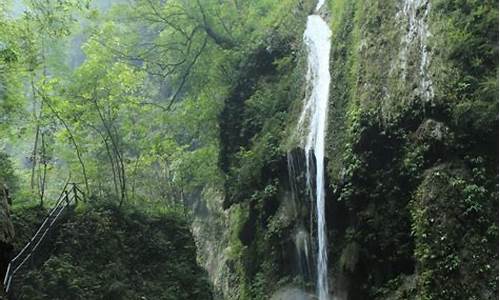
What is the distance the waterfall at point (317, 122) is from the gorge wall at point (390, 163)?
219 mm

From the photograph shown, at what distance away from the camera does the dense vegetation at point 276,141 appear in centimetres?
894

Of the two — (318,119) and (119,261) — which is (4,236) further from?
(318,119)

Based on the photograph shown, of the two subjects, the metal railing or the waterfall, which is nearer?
the metal railing

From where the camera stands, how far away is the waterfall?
1124 cm

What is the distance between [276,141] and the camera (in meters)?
13.4

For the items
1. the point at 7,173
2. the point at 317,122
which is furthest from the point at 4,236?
the point at 317,122

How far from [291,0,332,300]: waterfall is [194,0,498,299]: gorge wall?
22cm

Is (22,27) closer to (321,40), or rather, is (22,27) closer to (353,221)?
(321,40)

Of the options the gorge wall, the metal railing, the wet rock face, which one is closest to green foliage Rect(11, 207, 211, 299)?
the metal railing

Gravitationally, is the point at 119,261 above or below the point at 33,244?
below

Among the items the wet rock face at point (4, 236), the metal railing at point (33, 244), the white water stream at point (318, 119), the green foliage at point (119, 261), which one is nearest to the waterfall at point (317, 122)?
the white water stream at point (318, 119)

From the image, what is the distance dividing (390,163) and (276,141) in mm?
3903

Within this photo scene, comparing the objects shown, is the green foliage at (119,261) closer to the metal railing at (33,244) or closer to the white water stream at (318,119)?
the metal railing at (33,244)

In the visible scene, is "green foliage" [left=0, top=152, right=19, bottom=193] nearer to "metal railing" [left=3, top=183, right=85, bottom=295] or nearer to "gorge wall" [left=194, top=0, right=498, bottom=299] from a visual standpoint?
"metal railing" [left=3, top=183, right=85, bottom=295]
